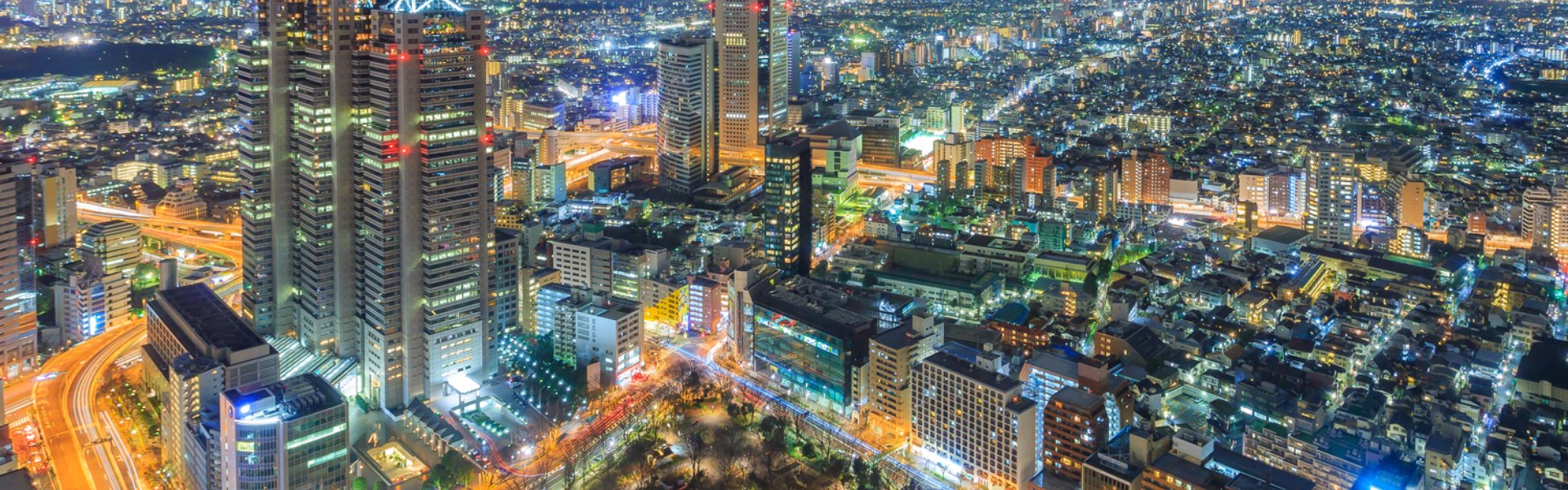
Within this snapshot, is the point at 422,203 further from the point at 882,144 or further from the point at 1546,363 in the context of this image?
the point at 882,144

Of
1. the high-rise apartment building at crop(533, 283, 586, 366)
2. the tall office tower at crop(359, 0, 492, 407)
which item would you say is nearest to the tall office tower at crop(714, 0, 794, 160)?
the high-rise apartment building at crop(533, 283, 586, 366)

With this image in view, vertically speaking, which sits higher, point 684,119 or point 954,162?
point 684,119

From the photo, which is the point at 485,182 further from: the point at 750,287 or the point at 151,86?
the point at 151,86

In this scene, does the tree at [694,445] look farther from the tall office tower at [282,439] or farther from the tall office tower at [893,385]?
the tall office tower at [282,439]

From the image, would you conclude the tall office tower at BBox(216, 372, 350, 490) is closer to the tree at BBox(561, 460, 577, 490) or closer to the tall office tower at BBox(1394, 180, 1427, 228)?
the tree at BBox(561, 460, 577, 490)

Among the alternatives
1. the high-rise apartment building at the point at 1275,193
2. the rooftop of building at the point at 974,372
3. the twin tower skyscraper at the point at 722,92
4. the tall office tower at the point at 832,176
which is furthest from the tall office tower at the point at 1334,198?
the rooftop of building at the point at 974,372

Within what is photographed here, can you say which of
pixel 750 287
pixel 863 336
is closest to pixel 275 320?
pixel 750 287

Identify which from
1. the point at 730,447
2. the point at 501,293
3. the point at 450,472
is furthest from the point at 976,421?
the point at 501,293
